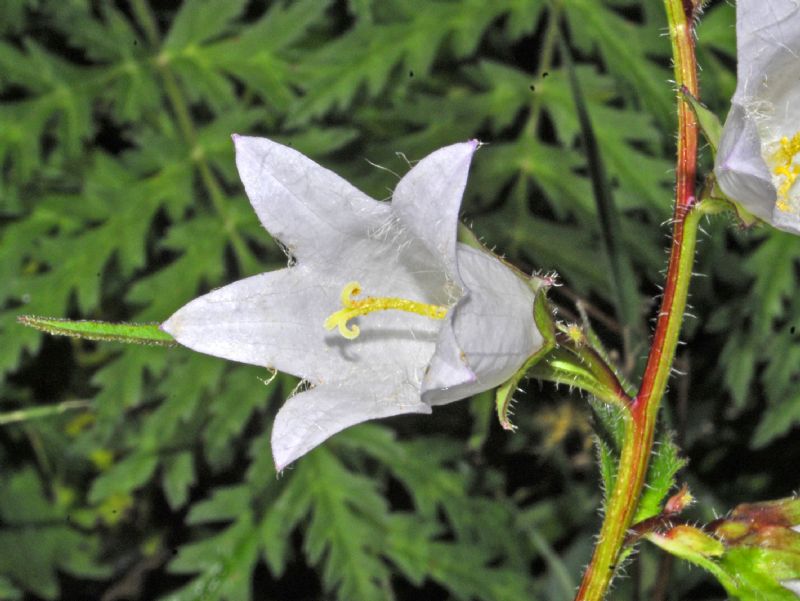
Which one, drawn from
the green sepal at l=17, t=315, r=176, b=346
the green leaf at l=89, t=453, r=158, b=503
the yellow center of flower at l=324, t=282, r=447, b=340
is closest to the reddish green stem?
the yellow center of flower at l=324, t=282, r=447, b=340

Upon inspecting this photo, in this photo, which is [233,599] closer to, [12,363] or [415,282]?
[12,363]

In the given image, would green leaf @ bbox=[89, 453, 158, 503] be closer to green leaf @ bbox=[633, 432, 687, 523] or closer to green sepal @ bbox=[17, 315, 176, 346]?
green sepal @ bbox=[17, 315, 176, 346]

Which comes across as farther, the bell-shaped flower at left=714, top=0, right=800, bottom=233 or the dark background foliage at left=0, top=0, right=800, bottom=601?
the dark background foliage at left=0, top=0, right=800, bottom=601

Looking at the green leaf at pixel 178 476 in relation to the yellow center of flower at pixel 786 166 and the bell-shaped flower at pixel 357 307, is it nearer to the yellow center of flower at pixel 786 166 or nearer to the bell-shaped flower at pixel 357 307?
the bell-shaped flower at pixel 357 307

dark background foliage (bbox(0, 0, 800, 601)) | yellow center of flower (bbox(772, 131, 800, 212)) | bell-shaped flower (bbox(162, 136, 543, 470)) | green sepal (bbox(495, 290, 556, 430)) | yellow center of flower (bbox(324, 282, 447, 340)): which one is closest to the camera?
bell-shaped flower (bbox(162, 136, 543, 470))

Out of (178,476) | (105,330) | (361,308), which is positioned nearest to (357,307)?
(361,308)

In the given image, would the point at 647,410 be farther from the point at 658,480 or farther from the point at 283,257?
the point at 283,257

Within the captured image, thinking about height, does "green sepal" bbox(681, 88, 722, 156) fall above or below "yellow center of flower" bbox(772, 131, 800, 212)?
above

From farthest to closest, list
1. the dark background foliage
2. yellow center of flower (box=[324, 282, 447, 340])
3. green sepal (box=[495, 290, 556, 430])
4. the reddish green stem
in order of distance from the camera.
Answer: the dark background foliage → yellow center of flower (box=[324, 282, 447, 340]) → the reddish green stem → green sepal (box=[495, 290, 556, 430])
